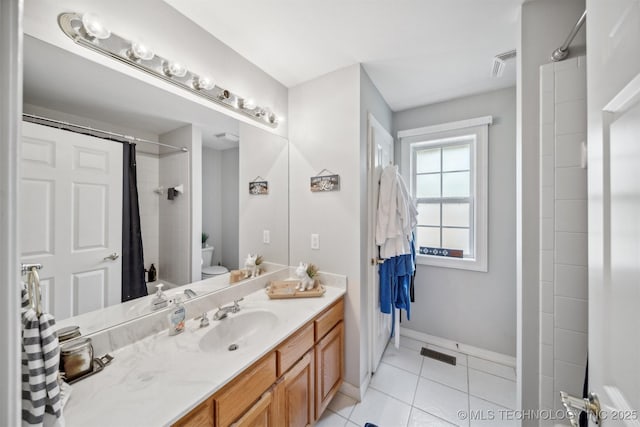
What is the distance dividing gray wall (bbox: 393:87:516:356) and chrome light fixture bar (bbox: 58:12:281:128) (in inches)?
77.7

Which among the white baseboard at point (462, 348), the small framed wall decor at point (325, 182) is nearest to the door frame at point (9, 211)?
the small framed wall decor at point (325, 182)

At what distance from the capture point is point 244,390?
96 cm

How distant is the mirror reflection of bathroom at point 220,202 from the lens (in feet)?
4.86

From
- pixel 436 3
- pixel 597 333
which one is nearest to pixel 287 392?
pixel 597 333

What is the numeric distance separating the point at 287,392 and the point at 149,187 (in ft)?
4.10

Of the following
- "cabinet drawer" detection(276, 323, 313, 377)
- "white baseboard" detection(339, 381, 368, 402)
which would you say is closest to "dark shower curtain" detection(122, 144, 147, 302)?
"cabinet drawer" detection(276, 323, 313, 377)

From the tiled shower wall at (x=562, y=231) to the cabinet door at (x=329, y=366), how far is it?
113 centimetres

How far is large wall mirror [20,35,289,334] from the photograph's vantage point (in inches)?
33.8

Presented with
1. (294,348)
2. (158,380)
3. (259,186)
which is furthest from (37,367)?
(259,186)

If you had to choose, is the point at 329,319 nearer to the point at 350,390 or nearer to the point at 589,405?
the point at 350,390

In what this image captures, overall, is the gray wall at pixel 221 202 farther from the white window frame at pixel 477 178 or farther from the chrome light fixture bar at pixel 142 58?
the white window frame at pixel 477 178

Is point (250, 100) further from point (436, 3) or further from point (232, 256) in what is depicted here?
point (436, 3)

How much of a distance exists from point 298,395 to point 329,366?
1.20 ft

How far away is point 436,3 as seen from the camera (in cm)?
124
